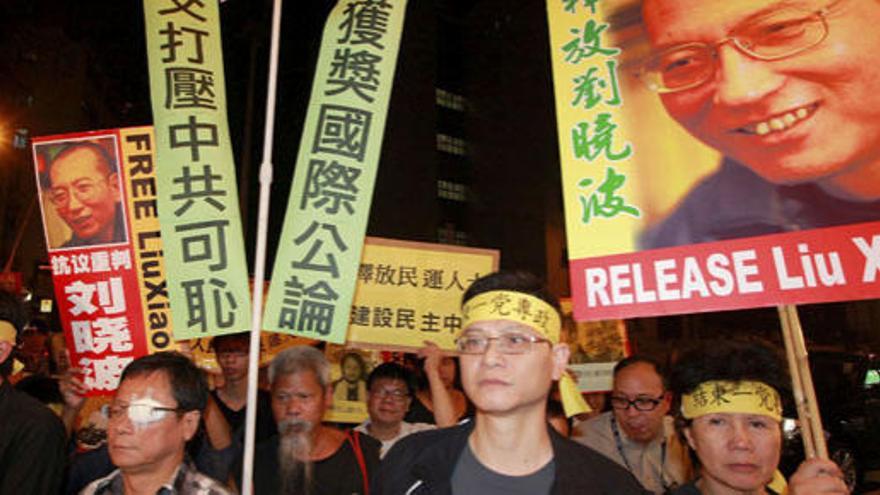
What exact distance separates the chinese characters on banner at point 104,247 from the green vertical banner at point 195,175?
38.0 inches

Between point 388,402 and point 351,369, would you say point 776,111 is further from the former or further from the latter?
point 351,369

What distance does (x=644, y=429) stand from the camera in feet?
14.1

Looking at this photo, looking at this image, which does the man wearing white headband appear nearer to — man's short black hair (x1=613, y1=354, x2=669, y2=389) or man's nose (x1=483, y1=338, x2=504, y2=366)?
man's nose (x1=483, y1=338, x2=504, y2=366)

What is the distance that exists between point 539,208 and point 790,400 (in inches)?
1130

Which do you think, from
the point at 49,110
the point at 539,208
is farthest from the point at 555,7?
the point at 539,208

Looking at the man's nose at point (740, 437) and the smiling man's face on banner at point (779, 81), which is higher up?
the smiling man's face on banner at point (779, 81)

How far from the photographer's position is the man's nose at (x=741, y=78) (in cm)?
291

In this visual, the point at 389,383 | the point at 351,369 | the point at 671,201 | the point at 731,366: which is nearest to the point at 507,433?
the point at 731,366

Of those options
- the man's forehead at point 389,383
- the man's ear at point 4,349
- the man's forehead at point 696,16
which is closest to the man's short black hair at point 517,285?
the man's forehead at point 696,16

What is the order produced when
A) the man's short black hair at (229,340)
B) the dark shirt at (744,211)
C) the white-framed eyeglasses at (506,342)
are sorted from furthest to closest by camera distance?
the man's short black hair at (229,340), the dark shirt at (744,211), the white-framed eyeglasses at (506,342)

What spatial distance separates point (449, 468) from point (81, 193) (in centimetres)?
354

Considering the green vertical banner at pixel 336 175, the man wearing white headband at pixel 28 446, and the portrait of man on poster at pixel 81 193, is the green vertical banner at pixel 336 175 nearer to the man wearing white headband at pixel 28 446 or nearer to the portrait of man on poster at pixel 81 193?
the man wearing white headband at pixel 28 446

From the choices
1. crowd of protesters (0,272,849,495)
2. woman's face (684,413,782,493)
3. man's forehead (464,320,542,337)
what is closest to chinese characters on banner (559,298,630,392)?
crowd of protesters (0,272,849,495)

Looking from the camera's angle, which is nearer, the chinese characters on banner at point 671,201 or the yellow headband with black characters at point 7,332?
the chinese characters on banner at point 671,201
